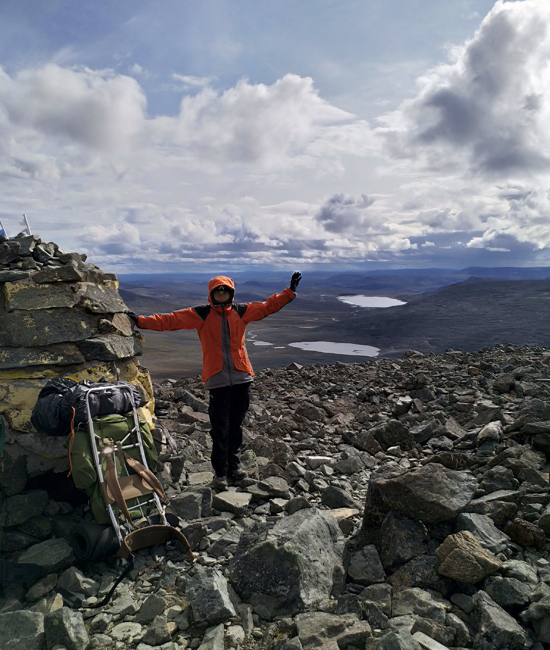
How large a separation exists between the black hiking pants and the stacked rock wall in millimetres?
1470

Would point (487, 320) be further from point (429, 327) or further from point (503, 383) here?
point (503, 383)

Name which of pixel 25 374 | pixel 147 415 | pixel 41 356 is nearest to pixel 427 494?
pixel 147 415

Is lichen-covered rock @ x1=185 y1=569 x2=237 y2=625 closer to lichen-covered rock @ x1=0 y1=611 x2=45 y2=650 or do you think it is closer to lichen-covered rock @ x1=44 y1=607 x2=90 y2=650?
lichen-covered rock @ x1=44 y1=607 x2=90 y2=650

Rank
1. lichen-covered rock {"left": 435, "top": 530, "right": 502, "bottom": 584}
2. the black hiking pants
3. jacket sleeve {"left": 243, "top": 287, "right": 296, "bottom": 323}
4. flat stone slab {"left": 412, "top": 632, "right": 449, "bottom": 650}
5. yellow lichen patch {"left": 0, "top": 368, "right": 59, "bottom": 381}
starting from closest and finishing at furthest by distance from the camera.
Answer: flat stone slab {"left": 412, "top": 632, "right": 449, "bottom": 650} → lichen-covered rock {"left": 435, "top": 530, "right": 502, "bottom": 584} → yellow lichen patch {"left": 0, "top": 368, "right": 59, "bottom": 381} → the black hiking pants → jacket sleeve {"left": 243, "top": 287, "right": 296, "bottom": 323}

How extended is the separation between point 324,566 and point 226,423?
2844 millimetres

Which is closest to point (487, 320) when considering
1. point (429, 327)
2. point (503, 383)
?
point (429, 327)

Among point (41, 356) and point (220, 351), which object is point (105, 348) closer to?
point (41, 356)

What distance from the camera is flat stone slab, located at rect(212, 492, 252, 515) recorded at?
564cm

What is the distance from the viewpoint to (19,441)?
5363 millimetres

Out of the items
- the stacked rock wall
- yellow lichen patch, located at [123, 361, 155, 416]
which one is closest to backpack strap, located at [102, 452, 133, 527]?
the stacked rock wall

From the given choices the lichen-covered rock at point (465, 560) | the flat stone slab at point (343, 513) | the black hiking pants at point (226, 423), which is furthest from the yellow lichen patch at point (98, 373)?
the lichen-covered rock at point (465, 560)

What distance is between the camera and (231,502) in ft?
18.7

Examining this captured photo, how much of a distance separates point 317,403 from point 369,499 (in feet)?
22.4

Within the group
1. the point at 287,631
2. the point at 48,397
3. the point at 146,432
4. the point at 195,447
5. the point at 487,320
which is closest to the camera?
the point at 287,631
